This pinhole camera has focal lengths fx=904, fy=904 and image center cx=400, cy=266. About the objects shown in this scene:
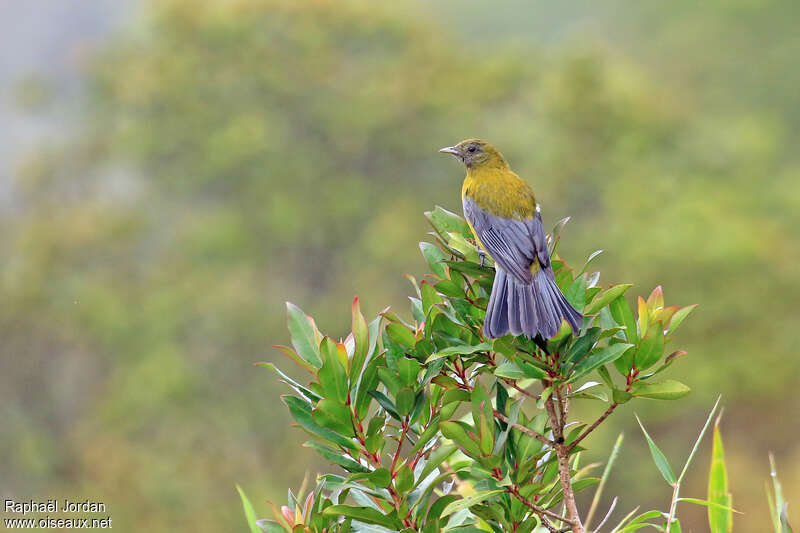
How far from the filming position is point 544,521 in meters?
1.33

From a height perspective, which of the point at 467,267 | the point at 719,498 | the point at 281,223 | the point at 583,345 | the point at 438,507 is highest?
the point at 281,223

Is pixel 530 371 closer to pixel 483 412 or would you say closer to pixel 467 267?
pixel 483 412

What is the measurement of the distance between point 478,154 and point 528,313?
184 cm

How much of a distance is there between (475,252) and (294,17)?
50.2 ft

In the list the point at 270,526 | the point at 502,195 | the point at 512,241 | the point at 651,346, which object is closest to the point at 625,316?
the point at 651,346

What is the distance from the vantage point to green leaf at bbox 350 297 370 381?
127 centimetres

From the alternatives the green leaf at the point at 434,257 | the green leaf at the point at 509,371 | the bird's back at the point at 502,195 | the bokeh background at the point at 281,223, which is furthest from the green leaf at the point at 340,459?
the bokeh background at the point at 281,223

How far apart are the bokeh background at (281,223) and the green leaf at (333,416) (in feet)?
39.1

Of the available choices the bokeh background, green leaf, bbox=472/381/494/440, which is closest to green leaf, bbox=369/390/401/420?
green leaf, bbox=472/381/494/440

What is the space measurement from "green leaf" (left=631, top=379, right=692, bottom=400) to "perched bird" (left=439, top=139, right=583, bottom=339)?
0.41ft

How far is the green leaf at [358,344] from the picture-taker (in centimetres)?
127

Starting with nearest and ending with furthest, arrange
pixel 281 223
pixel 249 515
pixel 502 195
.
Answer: pixel 249 515, pixel 502 195, pixel 281 223

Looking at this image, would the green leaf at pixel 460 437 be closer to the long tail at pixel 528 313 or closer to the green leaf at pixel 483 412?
the green leaf at pixel 483 412

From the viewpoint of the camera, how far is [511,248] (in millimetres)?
1995
